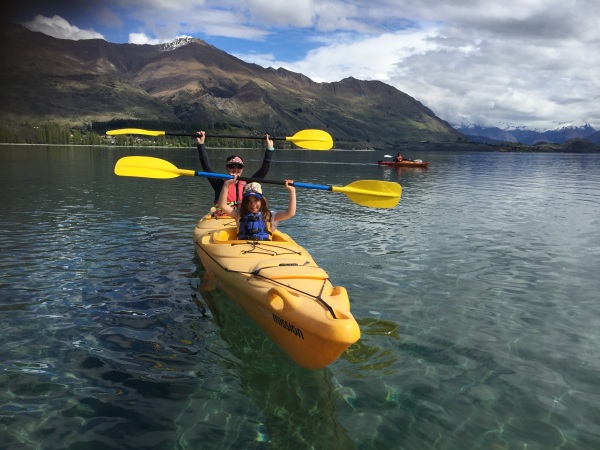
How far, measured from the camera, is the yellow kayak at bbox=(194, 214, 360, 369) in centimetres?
648

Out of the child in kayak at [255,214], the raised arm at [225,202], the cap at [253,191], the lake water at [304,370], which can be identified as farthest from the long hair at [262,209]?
the lake water at [304,370]

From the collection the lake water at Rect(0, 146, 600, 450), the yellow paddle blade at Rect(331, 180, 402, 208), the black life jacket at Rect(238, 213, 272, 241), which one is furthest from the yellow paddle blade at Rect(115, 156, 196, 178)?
the yellow paddle blade at Rect(331, 180, 402, 208)

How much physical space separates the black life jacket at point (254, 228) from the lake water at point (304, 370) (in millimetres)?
1740

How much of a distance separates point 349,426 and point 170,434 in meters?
2.56

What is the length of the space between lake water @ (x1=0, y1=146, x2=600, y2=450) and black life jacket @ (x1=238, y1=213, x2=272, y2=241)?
5.71 ft

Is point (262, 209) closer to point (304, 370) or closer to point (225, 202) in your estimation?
point (225, 202)

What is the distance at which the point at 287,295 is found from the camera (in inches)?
284

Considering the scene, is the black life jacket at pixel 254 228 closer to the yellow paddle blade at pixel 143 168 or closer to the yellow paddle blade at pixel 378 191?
the yellow paddle blade at pixel 378 191

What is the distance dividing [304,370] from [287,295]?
5.02ft

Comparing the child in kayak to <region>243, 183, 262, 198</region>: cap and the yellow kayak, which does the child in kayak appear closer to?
<region>243, 183, 262, 198</region>: cap

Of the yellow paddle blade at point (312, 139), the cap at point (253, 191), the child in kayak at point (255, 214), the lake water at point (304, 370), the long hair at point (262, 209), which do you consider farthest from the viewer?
the yellow paddle blade at point (312, 139)

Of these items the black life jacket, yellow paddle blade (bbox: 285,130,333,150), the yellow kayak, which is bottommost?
the yellow kayak

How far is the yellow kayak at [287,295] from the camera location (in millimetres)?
6477

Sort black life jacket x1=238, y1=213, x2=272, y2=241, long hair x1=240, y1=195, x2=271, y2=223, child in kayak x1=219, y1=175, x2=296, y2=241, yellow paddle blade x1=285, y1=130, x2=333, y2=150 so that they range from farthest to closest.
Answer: yellow paddle blade x1=285, y1=130, x2=333, y2=150
black life jacket x1=238, y1=213, x2=272, y2=241
long hair x1=240, y1=195, x2=271, y2=223
child in kayak x1=219, y1=175, x2=296, y2=241
